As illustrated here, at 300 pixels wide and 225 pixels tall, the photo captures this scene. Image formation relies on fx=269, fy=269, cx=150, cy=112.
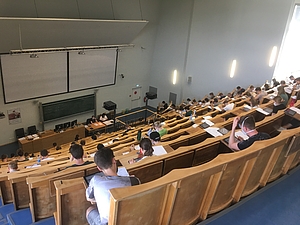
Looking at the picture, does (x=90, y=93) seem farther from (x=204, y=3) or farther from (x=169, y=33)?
(x=204, y=3)

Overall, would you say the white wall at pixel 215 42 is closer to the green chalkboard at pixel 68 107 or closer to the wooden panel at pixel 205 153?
the green chalkboard at pixel 68 107

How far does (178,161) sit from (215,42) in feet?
Result: 28.5

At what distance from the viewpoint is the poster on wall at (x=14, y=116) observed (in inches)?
383

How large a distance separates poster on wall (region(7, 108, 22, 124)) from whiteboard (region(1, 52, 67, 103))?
404 mm

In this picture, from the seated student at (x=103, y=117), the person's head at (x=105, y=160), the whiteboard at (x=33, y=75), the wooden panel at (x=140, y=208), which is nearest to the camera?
the wooden panel at (x=140, y=208)

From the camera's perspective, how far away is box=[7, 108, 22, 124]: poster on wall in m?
9.73

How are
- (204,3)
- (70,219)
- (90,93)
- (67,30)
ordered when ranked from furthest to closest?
(90,93)
(204,3)
(67,30)
(70,219)

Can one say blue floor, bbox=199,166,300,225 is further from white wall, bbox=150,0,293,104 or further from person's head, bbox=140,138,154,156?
white wall, bbox=150,0,293,104

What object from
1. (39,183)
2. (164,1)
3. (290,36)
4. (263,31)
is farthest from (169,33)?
(39,183)

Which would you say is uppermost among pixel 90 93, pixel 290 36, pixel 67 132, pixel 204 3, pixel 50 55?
pixel 204 3

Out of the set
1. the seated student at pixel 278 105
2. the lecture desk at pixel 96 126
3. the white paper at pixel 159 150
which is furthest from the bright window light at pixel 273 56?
the white paper at pixel 159 150

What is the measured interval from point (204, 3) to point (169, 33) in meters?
2.16

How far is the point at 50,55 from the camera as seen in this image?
393 inches

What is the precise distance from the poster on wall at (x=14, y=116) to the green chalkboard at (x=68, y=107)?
89 cm
